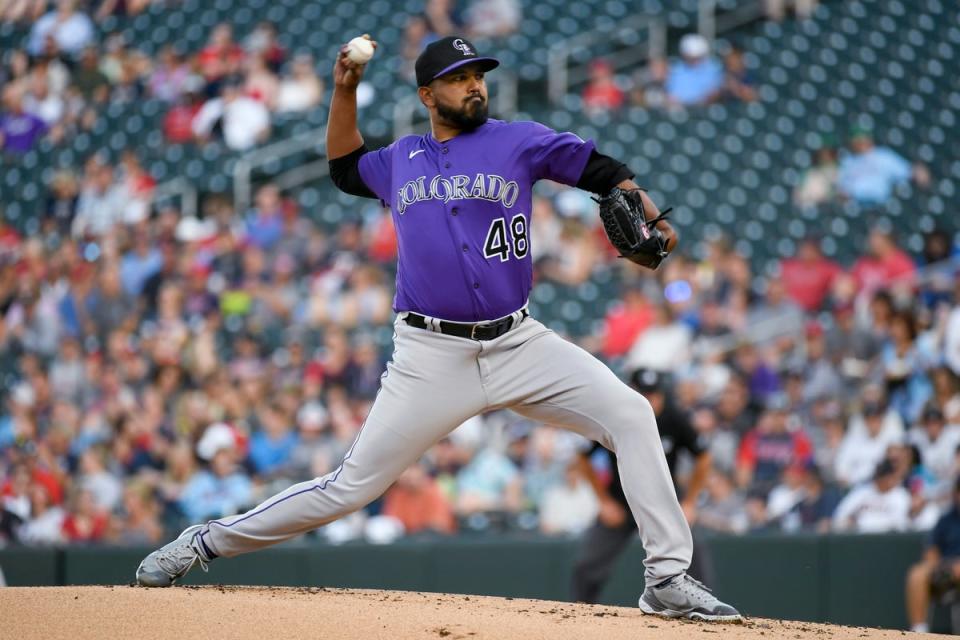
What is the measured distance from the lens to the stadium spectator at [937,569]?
670 cm

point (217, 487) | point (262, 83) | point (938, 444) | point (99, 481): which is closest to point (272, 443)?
point (217, 487)

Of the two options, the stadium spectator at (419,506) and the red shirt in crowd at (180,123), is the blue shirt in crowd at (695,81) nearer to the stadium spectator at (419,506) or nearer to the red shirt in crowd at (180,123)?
the red shirt in crowd at (180,123)

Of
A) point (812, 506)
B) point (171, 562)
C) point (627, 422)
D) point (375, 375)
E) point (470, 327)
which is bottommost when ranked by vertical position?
point (375, 375)


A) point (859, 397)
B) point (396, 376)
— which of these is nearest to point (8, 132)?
point (859, 397)

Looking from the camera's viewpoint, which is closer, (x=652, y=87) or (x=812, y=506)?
(x=812, y=506)

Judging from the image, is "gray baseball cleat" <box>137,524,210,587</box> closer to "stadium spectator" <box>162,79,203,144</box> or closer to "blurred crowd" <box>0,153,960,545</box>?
"blurred crowd" <box>0,153,960,545</box>

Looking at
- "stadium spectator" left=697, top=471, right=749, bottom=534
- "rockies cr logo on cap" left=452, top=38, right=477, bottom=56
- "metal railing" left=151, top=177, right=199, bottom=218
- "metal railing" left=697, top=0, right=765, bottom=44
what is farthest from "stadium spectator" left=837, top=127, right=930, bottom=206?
"rockies cr logo on cap" left=452, top=38, right=477, bottom=56

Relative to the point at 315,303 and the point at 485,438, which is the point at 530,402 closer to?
the point at 485,438

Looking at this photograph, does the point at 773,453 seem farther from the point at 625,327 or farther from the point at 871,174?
the point at 871,174

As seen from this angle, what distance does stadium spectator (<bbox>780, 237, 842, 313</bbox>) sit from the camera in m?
10.0

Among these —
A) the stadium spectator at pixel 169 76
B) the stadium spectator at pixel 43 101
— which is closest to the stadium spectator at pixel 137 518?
the stadium spectator at pixel 169 76

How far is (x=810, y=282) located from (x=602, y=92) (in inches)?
125

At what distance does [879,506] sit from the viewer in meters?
7.71

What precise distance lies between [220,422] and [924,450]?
14.8ft
